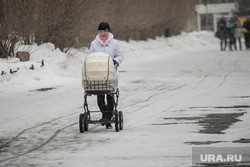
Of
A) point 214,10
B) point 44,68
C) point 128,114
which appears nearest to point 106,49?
point 128,114

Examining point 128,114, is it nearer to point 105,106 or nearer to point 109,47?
point 105,106

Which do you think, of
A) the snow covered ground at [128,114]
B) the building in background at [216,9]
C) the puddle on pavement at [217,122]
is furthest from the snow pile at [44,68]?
the building in background at [216,9]

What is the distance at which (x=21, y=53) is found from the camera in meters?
24.9

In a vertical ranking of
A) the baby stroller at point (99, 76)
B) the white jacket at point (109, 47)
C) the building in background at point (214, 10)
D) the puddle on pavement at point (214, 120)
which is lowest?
the puddle on pavement at point (214, 120)

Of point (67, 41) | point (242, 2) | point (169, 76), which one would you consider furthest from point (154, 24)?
point (242, 2)

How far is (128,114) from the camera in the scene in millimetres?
14953

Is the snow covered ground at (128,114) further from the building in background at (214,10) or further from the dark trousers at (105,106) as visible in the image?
the building in background at (214,10)

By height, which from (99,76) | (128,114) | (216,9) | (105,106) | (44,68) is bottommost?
(128,114)

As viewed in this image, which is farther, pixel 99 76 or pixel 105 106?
pixel 105 106

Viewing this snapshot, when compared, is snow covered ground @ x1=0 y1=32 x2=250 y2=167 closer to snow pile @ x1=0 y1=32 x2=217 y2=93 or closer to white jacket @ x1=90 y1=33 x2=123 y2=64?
snow pile @ x1=0 y1=32 x2=217 y2=93

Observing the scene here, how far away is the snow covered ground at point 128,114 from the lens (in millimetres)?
9875

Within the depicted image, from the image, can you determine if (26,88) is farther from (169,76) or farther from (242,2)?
(242,2)

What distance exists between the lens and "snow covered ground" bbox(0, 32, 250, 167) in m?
9.88

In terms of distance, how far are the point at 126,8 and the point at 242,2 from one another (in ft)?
196
